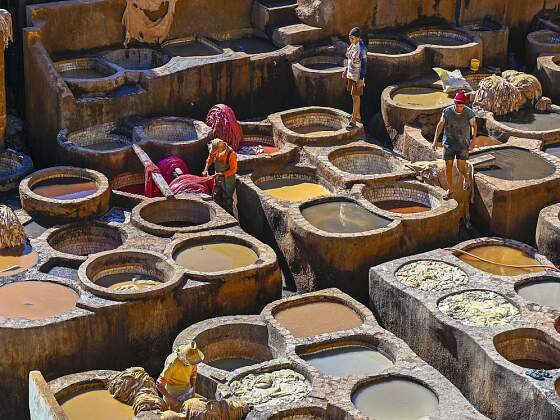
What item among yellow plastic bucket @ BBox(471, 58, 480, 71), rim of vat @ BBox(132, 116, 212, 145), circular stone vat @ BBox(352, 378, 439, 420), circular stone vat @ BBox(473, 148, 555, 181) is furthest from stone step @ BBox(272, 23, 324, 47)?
circular stone vat @ BBox(352, 378, 439, 420)

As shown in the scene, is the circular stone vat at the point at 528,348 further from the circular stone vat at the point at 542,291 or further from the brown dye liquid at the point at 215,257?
the brown dye liquid at the point at 215,257

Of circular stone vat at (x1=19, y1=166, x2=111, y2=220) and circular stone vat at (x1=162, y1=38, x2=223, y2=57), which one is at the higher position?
circular stone vat at (x1=162, y1=38, x2=223, y2=57)

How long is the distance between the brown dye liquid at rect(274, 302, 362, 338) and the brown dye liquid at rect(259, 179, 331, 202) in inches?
116

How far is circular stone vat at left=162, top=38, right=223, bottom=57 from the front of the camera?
24.4 metres

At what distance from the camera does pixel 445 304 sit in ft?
59.3

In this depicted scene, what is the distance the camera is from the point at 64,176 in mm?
20922

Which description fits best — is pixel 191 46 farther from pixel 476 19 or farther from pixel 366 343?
pixel 366 343

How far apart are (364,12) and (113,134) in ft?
19.5

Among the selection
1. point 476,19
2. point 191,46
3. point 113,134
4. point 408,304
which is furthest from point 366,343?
point 476,19

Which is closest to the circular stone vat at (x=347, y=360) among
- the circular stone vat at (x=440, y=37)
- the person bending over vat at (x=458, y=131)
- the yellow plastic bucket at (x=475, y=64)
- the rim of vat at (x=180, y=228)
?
the rim of vat at (x=180, y=228)

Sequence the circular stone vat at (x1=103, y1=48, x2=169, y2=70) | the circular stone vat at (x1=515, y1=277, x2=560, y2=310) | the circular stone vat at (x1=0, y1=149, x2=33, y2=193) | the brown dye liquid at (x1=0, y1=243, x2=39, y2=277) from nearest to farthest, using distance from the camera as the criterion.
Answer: the circular stone vat at (x1=515, y1=277, x2=560, y2=310) → the brown dye liquid at (x1=0, y1=243, x2=39, y2=277) → the circular stone vat at (x1=0, y1=149, x2=33, y2=193) → the circular stone vat at (x1=103, y1=48, x2=169, y2=70)

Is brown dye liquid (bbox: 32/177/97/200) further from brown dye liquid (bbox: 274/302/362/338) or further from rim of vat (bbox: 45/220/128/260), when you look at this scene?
brown dye liquid (bbox: 274/302/362/338)

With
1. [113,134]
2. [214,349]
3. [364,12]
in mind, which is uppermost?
[364,12]

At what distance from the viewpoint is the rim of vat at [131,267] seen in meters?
17.9
